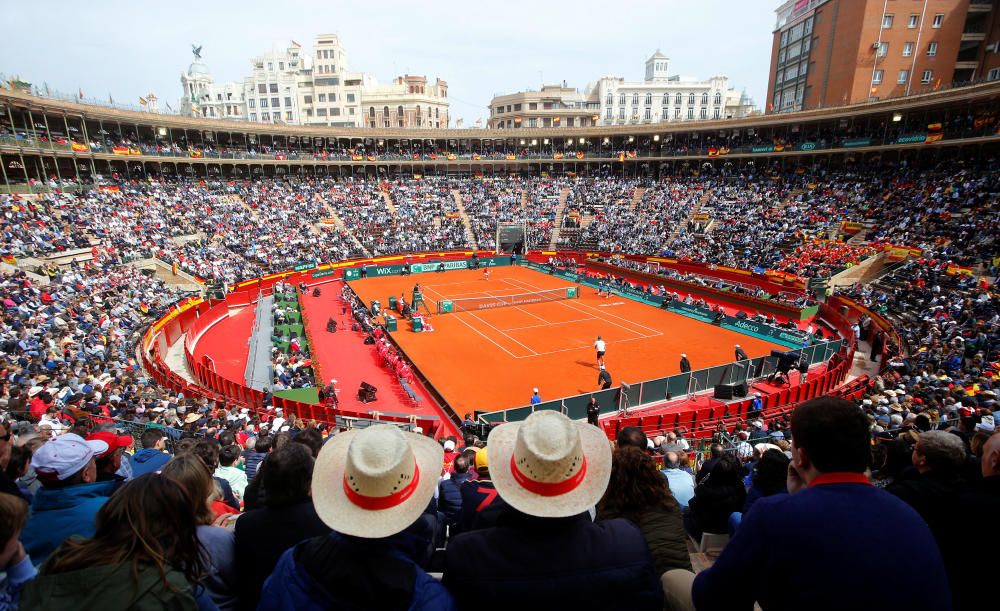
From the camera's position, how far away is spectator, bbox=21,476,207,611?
2.45 m

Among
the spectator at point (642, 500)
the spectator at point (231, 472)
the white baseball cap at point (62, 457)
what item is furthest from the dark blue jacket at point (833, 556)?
the spectator at point (231, 472)

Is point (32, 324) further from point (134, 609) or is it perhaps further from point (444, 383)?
point (134, 609)

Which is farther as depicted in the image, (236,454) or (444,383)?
(444,383)

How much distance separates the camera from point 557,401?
1741 cm

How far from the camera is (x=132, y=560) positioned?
8.51 ft

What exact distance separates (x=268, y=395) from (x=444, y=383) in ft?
23.1

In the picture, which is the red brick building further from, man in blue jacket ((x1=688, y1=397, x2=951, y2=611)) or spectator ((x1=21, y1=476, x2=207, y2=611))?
spectator ((x1=21, y1=476, x2=207, y2=611))

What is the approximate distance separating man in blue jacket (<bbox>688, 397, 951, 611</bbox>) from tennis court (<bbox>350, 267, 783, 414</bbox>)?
57.2ft

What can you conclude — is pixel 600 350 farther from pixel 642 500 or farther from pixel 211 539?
pixel 211 539

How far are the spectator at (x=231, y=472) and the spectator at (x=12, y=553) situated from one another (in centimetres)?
423

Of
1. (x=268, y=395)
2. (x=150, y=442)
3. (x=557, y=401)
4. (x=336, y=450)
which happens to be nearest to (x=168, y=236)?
(x=268, y=395)

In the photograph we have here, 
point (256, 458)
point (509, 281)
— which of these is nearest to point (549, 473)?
point (256, 458)

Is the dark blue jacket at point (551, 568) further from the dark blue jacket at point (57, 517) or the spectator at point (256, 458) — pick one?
the spectator at point (256, 458)

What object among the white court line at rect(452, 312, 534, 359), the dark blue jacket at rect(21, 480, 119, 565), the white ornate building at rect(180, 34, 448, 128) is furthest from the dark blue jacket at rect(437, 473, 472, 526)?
the white ornate building at rect(180, 34, 448, 128)
